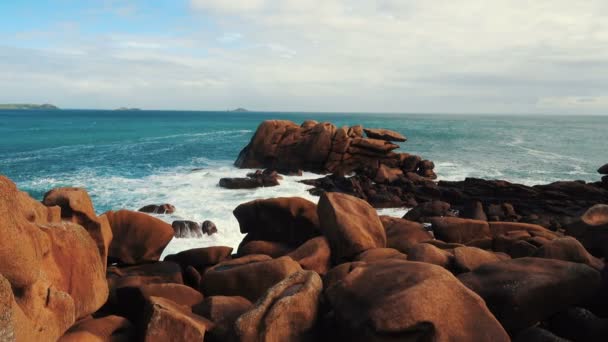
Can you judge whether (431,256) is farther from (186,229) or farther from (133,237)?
(186,229)

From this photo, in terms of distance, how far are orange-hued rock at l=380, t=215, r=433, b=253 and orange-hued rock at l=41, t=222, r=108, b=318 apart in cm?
798

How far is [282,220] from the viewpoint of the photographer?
535 inches

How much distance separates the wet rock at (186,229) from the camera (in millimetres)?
20234

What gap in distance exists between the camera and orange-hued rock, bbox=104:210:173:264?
12.0 m

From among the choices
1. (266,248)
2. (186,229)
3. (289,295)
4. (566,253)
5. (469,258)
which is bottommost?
(186,229)

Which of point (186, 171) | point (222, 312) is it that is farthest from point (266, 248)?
point (186, 171)

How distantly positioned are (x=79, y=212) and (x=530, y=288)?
29.2ft

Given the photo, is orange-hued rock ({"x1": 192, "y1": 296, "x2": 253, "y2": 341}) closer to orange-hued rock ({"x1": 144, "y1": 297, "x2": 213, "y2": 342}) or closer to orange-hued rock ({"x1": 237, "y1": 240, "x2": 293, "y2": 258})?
orange-hued rock ({"x1": 144, "y1": 297, "x2": 213, "y2": 342})

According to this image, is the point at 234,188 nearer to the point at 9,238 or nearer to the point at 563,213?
the point at 563,213

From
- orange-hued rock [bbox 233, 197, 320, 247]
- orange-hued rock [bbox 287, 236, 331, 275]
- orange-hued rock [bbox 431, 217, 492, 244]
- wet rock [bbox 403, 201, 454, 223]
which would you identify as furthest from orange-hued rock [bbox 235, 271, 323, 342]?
wet rock [bbox 403, 201, 454, 223]

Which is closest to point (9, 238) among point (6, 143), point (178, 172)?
point (178, 172)

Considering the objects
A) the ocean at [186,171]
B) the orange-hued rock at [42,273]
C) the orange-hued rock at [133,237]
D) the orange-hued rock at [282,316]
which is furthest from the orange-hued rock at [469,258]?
the ocean at [186,171]

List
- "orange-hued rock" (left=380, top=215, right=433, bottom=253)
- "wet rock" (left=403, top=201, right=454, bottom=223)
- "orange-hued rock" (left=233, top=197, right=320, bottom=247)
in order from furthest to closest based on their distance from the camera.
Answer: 1. "wet rock" (left=403, top=201, right=454, bottom=223)
2. "orange-hued rock" (left=233, top=197, right=320, bottom=247)
3. "orange-hued rock" (left=380, top=215, right=433, bottom=253)

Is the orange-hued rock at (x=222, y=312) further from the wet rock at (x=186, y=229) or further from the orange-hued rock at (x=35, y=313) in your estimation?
the wet rock at (x=186, y=229)
